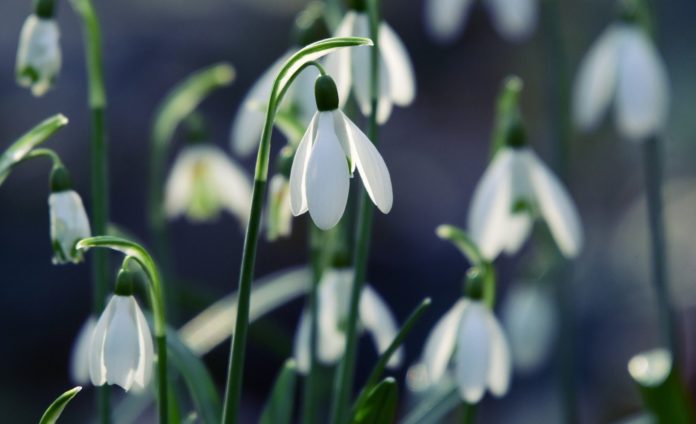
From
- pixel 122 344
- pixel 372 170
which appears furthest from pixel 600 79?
pixel 122 344

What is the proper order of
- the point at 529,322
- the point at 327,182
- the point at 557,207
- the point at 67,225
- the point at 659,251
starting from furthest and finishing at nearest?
the point at 529,322 → the point at 659,251 → the point at 557,207 → the point at 67,225 → the point at 327,182

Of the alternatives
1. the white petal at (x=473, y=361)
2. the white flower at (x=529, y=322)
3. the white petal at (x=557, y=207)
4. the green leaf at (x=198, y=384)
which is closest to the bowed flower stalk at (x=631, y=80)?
the white petal at (x=557, y=207)

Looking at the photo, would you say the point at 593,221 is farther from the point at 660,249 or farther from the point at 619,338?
the point at 660,249

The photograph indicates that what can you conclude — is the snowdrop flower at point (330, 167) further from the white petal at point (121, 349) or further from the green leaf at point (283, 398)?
the green leaf at point (283, 398)

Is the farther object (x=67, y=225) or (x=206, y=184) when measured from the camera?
(x=206, y=184)

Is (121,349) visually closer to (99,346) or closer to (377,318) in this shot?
(99,346)

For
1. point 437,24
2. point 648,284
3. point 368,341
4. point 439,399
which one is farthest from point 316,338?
point 648,284
